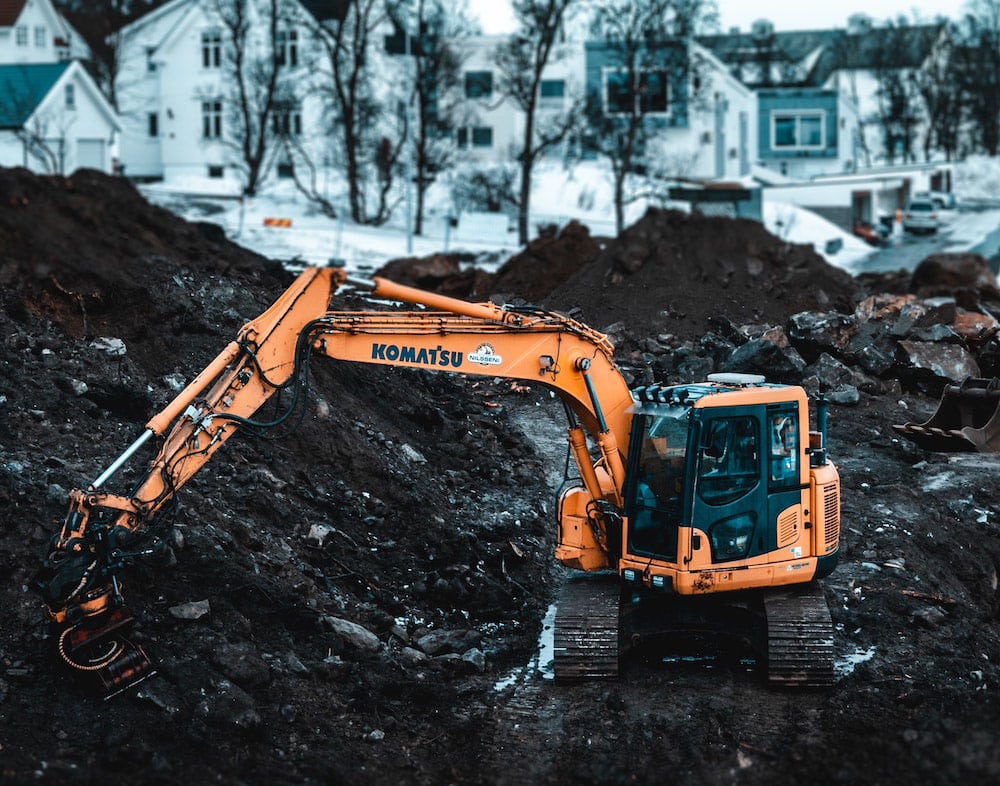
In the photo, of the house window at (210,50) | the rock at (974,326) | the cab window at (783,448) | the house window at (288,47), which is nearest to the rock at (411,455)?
the cab window at (783,448)

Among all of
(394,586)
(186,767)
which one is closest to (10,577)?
(186,767)

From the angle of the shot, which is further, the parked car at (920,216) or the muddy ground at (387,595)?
the parked car at (920,216)

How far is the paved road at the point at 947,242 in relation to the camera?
1769 inches

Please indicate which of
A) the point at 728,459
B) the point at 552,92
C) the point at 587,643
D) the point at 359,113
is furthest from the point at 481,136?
the point at 587,643

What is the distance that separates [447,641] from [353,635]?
92 centimetres

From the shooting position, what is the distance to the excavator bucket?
1733cm

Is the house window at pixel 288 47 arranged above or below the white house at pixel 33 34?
below

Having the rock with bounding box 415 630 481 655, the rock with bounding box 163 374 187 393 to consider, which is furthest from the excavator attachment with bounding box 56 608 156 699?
the rock with bounding box 163 374 187 393

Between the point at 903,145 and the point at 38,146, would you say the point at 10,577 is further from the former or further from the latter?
the point at 903,145

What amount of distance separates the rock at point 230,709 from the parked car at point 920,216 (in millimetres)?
50532

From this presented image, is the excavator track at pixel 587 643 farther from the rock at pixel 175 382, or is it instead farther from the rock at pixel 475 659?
the rock at pixel 175 382

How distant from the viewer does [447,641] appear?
12047mm

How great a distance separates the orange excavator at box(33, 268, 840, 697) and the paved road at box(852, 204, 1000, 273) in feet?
107

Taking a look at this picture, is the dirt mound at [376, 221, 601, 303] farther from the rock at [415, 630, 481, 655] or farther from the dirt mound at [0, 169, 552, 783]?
the rock at [415, 630, 481, 655]
